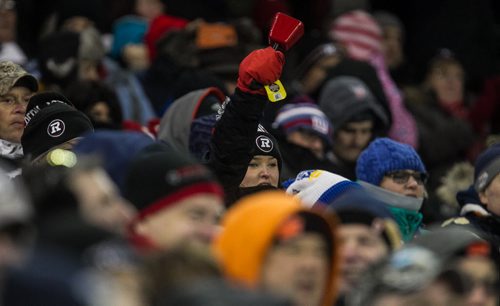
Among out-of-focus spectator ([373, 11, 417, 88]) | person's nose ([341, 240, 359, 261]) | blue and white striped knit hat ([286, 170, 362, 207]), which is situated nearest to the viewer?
person's nose ([341, 240, 359, 261])

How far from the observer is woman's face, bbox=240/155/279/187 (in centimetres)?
936

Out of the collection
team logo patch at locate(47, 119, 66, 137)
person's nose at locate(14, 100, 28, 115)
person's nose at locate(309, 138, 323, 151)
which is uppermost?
team logo patch at locate(47, 119, 66, 137)

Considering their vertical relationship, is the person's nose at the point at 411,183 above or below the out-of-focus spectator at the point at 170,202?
below

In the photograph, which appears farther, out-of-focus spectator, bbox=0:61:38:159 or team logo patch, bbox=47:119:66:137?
out-of-focus spectator, bbox=0:61:38:159

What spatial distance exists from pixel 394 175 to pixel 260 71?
5.35ft

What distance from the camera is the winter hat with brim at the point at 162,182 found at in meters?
6.46

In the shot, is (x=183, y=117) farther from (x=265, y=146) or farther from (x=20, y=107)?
(x=20, y=107)

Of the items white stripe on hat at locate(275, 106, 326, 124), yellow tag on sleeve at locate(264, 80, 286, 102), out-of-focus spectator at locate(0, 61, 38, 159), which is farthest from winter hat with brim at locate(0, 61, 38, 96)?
white stripe on hat at locate(275, 106, 326, 124)

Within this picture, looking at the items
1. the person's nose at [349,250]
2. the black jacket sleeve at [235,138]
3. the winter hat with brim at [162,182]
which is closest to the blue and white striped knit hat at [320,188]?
the black jacket sleeve at [235,138]

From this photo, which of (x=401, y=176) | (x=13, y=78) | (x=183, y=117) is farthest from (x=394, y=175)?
(x=13, y=78)

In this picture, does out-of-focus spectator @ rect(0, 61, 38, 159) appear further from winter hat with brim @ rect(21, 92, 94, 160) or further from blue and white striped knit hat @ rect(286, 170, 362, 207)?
blue and white striped knit hat @ rect(286, 170, 362, 207)

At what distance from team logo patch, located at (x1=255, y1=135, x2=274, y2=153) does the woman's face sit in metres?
0.04

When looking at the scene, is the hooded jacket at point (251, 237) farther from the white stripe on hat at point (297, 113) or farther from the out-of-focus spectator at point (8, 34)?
the out-of-focus spectator at point (8, 34)

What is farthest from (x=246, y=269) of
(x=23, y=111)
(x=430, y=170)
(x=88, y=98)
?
(x=430, y=170)
